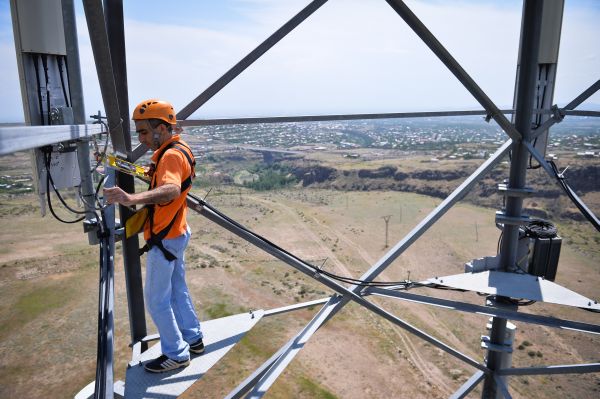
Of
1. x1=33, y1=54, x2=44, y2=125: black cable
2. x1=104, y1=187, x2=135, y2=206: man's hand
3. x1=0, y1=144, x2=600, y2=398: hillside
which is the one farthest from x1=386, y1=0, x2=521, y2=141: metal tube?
x1=0, y1=144, x2=600, y2=398: hillside

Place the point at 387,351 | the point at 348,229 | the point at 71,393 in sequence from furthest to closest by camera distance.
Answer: the point at 348,229 < the point at 387,351 < the point at 71,393

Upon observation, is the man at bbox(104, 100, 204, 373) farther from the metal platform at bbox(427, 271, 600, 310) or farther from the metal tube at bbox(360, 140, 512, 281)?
the metal platform at bbox(427, 271, 600, 310)

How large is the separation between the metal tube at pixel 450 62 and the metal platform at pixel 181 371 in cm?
334

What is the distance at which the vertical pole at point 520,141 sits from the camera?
4.39 m

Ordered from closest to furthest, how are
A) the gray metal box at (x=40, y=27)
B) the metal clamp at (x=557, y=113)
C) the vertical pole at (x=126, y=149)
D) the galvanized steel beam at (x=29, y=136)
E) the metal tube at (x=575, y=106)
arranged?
the galvanized steel beam at (x=29, y=136) → the gray metal box at (x=40, y=27) → the vertical pole at (x=126, y=149) → the metal tube at (x=575, y=106) → the metal clamp at (x=557, y=113)

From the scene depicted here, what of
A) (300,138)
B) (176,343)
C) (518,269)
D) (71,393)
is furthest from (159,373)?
(300,138)

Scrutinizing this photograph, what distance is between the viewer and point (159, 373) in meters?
3.29

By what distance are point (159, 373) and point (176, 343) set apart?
0.89 feet

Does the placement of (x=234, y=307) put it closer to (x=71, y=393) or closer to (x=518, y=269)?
(x=71, y=393)

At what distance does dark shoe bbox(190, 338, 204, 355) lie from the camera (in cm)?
352

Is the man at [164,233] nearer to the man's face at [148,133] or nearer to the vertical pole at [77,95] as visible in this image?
the man's face at [148,133]

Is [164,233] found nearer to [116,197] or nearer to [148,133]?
[116,197]

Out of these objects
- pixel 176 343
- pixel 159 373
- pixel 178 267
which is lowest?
pixel 159 373

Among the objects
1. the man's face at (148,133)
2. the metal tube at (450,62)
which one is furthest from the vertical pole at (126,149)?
the metal tube at (450,62)
